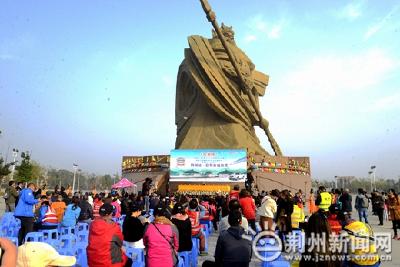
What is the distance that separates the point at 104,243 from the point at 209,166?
19.5 metres

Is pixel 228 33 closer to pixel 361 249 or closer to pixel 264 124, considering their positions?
pixel 264 124

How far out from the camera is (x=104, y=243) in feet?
12.6

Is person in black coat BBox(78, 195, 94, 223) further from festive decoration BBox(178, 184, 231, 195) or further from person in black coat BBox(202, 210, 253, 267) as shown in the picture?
festive decoration BBox(178, 184, 231, 195)

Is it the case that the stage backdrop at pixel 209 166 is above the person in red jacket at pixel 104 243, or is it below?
above

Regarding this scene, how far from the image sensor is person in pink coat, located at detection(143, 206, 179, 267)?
4273 mm

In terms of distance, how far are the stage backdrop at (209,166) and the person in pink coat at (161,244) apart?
18.6 meters

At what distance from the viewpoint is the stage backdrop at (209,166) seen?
22875 mm

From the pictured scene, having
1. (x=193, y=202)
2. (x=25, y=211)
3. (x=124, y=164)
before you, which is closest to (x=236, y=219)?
(x=193, y=202)

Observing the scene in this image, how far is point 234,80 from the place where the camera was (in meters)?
27.8

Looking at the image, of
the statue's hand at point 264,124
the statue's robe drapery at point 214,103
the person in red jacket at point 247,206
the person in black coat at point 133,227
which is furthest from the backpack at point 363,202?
the statue's hand at point 264,124

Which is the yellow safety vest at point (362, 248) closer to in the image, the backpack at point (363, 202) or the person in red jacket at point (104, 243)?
the person in red jacket at point (104, 243)

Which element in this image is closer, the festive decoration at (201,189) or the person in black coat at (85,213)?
the person in black coat at (85,213)

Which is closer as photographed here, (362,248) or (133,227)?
(362,248)

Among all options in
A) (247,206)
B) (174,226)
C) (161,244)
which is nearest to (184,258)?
(174,226)
